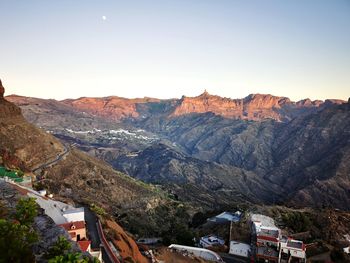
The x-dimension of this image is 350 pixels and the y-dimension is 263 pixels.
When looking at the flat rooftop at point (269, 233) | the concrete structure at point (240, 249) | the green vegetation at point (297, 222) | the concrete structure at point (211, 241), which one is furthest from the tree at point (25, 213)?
the green vegetation at point (297, 222)

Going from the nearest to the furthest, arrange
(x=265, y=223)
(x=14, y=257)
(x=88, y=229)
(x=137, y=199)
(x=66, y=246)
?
(x=14, y=257) < (x=66, y=246) < (x=88, y=229) < (x=265, y=223) < (x=137, y=199)

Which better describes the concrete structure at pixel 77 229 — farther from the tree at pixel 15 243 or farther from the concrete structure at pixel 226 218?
the concrete structure at pixel 226 218

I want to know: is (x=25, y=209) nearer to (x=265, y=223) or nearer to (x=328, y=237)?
(x=265, y=223)

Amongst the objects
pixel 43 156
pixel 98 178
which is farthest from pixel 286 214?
pixel 43 156

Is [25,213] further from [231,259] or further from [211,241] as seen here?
[211,241]

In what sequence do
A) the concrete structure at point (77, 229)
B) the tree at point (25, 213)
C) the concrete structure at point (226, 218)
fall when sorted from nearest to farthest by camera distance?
the tree at point (25, 213), the concrete structure at point (77, 229), the concrete structure at point (226, 218)

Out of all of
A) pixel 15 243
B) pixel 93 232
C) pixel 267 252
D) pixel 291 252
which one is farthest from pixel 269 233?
pixel 15 243
